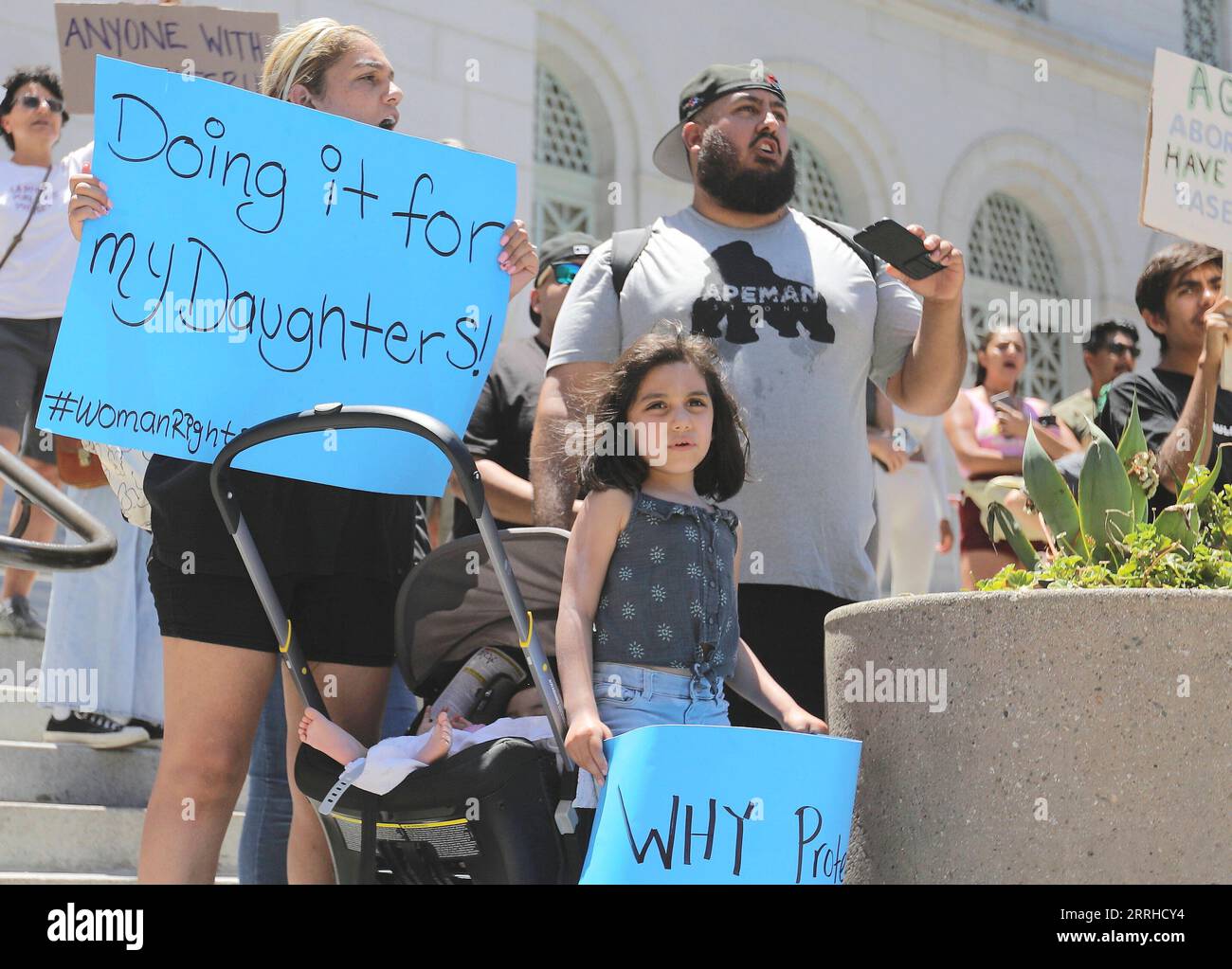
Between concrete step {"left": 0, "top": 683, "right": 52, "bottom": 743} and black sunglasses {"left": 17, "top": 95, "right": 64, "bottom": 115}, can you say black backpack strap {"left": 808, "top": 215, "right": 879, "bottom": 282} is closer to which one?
concrete step {"left": 0, "top": 683, "right": 52, "bottom": 743}

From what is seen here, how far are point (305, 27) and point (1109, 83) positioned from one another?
1184cm

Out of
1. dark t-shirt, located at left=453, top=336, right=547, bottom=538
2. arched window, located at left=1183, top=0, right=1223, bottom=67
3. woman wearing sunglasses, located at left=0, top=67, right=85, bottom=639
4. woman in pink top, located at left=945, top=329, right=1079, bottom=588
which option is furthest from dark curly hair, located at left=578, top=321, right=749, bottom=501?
arched window, located at left=1183, top=0, right=1223, bottom=67

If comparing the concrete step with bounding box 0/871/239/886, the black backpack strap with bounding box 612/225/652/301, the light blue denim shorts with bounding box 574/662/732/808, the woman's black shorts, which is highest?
the black backpack strap with bounding box 612/225/652/301

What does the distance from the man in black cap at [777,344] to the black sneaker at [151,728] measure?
209cm

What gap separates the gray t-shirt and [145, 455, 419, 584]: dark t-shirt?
2.59ft

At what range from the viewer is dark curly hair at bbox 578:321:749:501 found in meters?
3.27

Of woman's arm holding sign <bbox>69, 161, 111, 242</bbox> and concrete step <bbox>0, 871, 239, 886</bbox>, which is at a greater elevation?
woman's arm holding sign <bbox>69, 161, 111, 242</bbox>

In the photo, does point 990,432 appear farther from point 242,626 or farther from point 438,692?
point 242,626

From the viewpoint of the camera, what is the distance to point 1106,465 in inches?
126

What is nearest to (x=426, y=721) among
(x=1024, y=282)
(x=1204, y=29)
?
(x=1024, y=282)
